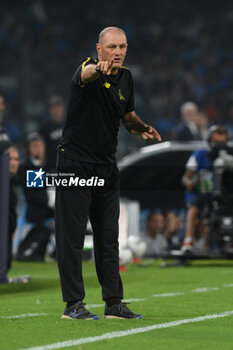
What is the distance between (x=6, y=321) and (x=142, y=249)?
289 inches

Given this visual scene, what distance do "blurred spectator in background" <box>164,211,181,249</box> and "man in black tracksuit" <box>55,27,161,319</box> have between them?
8280 mm

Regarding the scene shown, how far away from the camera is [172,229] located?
14305 mm

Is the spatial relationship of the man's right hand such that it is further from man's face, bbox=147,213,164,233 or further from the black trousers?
man's face, bbox=147,213,164,233

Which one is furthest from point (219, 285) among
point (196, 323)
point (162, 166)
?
point (162, 166)

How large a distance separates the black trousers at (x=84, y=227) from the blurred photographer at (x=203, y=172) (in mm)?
6922

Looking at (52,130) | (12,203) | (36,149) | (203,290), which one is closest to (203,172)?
(36,149)

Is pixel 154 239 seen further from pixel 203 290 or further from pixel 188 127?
pixel 203 290

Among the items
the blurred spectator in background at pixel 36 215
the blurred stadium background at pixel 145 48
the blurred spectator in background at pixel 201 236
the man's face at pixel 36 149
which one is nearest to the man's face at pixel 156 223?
the blurred spectator in background at pixel 201 236

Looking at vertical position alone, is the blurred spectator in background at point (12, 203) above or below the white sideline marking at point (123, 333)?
above

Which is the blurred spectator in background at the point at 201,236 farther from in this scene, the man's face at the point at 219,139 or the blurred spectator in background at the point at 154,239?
the man's face at the point at 219,139

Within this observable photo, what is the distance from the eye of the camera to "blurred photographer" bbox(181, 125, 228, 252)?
41.9ft

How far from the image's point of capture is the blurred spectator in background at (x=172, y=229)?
46.6 feet

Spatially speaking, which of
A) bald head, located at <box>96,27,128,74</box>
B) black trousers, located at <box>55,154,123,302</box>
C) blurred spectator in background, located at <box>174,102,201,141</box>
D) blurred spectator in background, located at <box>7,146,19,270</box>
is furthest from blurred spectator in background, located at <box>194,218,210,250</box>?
bald head, located at <box>96,27,128,74</box>

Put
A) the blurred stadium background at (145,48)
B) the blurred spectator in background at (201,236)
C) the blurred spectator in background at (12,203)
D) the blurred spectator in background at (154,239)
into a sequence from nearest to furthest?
1. the blurred spectator in background at (12,203)
2. the blurred spectator in background at (201,236)
3. the blurred spectator in background at (154,239)
4. the blurred stadium background at (145,48)
